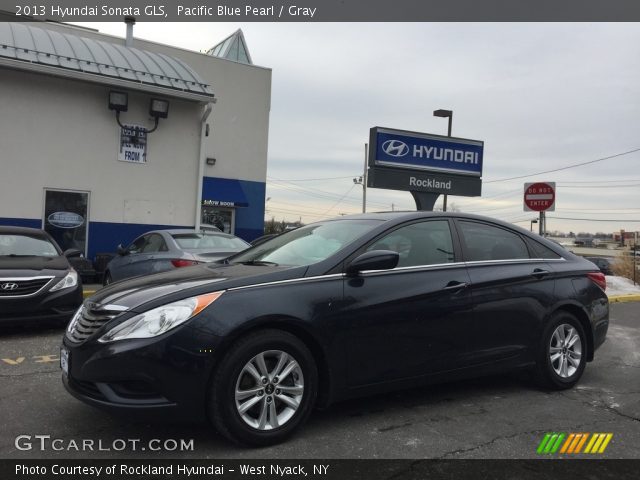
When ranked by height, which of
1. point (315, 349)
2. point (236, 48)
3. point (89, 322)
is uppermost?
point (236, 48)

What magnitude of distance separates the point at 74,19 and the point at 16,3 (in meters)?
5.30

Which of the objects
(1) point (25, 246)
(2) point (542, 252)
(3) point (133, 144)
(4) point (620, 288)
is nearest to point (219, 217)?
(3) point (133, 144)

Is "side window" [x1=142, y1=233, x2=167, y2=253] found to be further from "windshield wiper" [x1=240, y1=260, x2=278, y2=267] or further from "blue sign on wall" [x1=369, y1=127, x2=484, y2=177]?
"blue sign on wall" [x1=369, y1=127, x2=484, y2=177]

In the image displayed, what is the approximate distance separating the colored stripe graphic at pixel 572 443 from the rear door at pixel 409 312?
807 millimetres

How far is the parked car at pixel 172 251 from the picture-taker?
7941 mm

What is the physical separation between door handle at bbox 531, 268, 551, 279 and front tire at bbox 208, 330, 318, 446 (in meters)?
2.29

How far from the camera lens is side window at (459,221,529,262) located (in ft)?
15.0

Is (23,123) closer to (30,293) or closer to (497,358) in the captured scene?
(30,293)

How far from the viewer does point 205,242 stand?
27.8 feet

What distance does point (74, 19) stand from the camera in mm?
13336

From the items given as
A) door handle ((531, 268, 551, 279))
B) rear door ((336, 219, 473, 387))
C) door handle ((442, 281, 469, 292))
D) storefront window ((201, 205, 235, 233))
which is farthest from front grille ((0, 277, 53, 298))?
storefront window ((201, 205, 235, 233))

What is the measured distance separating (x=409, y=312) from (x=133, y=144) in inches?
426

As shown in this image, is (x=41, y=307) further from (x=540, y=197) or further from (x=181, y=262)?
(x=540, y=197)

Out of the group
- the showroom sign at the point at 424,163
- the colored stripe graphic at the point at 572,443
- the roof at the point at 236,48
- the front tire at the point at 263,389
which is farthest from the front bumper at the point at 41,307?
the roof at the point at 236,48
